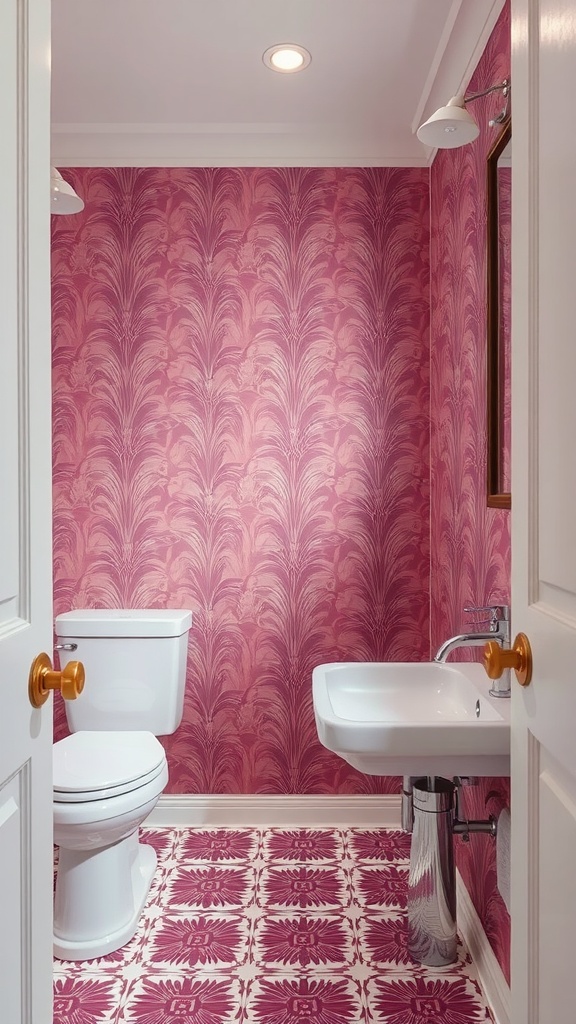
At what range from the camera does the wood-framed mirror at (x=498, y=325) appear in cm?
185

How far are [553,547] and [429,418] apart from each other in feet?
6.28

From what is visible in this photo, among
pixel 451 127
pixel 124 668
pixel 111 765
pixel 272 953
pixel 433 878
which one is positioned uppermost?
pixel 451 127

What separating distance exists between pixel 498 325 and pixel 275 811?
1.90 meters

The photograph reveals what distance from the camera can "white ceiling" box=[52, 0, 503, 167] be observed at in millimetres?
2043

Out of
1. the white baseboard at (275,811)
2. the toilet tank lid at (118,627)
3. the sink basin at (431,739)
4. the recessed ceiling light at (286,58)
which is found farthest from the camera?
the white baseboard at (275,811)

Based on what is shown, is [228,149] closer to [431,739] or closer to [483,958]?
[431,739]

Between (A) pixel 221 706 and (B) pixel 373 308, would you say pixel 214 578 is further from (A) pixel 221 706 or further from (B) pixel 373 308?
(B) pixel 373 308

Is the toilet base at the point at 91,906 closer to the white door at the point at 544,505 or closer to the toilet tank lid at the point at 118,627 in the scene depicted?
the toilet tank lid at the point at 118,627

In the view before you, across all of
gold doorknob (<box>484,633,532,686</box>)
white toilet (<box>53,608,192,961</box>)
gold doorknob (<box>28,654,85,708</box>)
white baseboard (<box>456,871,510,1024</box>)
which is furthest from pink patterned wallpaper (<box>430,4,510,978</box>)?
gold doorknob (<box>28,654,85,708</box>)

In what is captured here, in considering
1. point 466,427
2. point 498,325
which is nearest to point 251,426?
point 466,427

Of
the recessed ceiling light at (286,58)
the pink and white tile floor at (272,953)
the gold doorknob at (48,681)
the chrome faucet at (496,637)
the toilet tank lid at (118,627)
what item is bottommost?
the pink and white tile floor at (272,953)

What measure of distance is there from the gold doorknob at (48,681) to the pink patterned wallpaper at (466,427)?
3.66 feet

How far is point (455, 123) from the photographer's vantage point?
170 cm

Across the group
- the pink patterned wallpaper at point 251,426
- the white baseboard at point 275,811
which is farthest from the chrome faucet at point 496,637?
the white baseboard at point 275,811
